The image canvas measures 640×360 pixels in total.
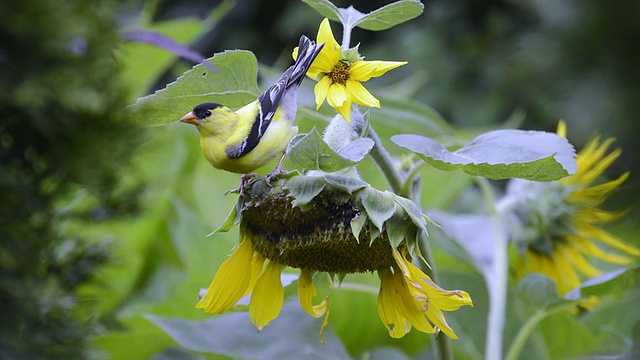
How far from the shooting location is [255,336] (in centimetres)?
70

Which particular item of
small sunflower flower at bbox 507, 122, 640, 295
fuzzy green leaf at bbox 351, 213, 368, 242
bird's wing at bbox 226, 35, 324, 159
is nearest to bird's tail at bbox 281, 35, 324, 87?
bird's wing at bbox 226, 35, 324, 159

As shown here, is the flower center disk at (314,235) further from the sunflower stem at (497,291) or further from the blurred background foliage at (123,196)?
the sunflower stem at (497,291)

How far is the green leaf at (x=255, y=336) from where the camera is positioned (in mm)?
671

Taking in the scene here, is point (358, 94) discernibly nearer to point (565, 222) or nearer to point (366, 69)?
point (366, 69)

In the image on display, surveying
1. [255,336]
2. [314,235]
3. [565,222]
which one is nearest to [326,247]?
[314,235]

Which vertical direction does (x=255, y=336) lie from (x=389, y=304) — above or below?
below

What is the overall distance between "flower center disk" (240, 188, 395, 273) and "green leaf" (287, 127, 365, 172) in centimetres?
3

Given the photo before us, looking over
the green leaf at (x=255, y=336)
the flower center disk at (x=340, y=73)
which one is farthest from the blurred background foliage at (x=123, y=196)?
the flower center disk at (x=340, y=73)

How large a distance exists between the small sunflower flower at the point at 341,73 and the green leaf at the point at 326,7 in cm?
1

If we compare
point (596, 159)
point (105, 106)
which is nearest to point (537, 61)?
point (596, 159)

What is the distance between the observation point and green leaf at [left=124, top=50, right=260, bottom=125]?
1.66 feet

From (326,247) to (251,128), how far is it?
0.10 metres

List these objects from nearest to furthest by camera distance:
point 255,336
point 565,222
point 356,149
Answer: point 356,149, point 255,336, point 565,222

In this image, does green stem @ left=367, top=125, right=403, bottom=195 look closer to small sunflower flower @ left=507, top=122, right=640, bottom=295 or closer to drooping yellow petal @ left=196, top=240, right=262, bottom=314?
drooping yellow petal @ left=196, top=240, right=262, bottom=314
